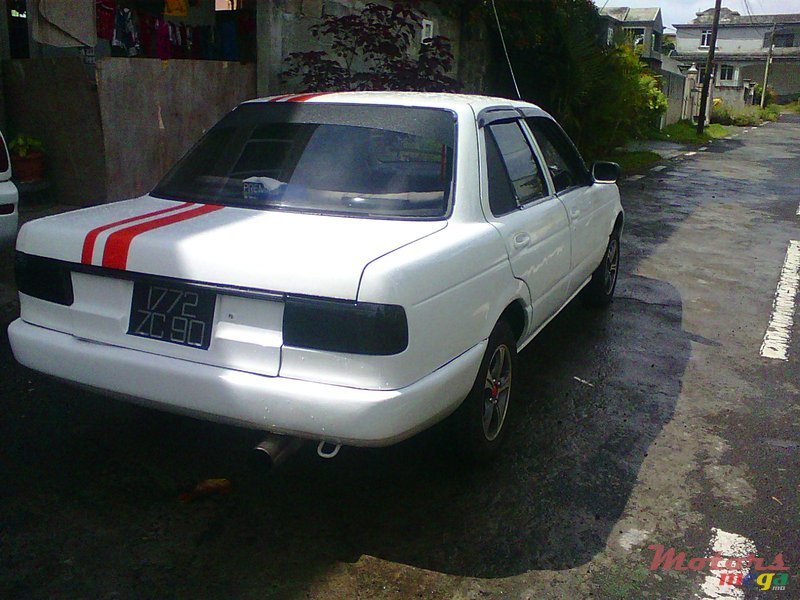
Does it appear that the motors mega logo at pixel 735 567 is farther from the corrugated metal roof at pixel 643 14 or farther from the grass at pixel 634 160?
the corrugated metal roof at pixel 643 14

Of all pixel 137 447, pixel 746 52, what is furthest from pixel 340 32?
pixel 746 52

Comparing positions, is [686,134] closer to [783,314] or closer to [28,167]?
[783,314]

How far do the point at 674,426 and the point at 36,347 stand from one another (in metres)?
3.09

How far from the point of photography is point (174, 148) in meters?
8.23

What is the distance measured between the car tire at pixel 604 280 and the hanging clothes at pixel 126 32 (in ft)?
18.9

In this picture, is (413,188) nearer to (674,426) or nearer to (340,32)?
(674,426)

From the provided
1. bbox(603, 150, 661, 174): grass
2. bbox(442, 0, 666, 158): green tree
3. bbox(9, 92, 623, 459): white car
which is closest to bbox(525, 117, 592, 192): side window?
bbox(9, 92, 623, 459): white car

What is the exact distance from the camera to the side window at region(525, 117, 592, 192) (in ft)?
15.6

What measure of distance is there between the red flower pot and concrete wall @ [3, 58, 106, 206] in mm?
100

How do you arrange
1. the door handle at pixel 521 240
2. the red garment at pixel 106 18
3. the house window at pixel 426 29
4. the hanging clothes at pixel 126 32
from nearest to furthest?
1. the door handle at pixel 521 240
2. the red garment at pixel 106 18
3. the hanging clothes at pixel 126 32
4. the house window at pixel 426 29

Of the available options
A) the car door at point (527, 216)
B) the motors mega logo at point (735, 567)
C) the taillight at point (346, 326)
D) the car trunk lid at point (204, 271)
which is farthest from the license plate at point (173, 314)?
the motors mega logo at point (735, 567)

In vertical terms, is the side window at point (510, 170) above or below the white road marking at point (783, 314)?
above

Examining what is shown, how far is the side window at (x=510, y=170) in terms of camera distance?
3.82 m

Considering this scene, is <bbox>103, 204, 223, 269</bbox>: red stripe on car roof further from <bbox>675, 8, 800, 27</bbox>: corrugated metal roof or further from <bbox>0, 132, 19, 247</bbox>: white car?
<bbox>675, 8, 800, 27</bbox>: corrugated metal roof
